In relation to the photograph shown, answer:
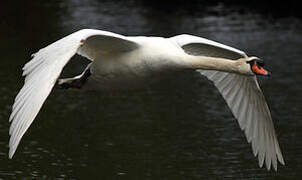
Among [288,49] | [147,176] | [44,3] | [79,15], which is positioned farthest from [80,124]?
[44,3]

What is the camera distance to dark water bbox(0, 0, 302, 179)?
10234mm

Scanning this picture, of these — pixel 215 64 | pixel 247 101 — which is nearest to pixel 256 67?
pixel 215 64

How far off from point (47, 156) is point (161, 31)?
34.2 feet

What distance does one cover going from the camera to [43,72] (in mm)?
7523

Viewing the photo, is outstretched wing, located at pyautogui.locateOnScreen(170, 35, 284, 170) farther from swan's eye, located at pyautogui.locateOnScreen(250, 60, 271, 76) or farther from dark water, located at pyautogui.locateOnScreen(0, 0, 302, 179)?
swan's eye, located at pyautogui.locateOnScreen(250, 60, 271, 76)

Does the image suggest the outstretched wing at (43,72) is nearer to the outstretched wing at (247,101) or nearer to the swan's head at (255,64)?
the outstretched wing at (247,101)

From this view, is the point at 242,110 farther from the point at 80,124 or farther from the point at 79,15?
the point at 79,15

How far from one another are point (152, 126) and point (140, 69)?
11.4 feet

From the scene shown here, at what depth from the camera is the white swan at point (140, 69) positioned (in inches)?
286

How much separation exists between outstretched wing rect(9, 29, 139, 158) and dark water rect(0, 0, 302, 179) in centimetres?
184

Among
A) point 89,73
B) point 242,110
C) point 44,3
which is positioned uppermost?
point 89,73

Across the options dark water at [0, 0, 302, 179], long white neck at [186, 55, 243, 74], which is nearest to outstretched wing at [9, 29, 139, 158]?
long white neck at [186, 55, 243, 74]

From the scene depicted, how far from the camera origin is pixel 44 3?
2453 cm

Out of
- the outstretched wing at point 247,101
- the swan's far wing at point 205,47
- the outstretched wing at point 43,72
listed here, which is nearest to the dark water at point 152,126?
the outstretched wing at point 247,101
